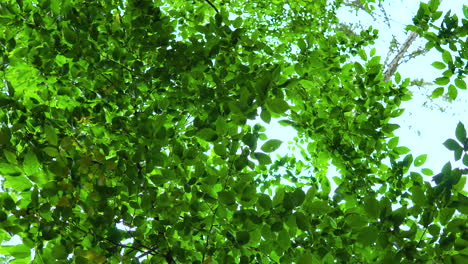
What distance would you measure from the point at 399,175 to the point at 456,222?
1537mm

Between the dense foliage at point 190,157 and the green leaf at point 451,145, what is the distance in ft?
0.04

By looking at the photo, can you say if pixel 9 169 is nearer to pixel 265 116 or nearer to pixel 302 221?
pixel 265 116

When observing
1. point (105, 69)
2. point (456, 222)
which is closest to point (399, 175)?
point (456, 222)

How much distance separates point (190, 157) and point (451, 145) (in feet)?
4.47

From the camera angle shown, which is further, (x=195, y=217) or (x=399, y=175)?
(x=399, y=175)

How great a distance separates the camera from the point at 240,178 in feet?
7.62

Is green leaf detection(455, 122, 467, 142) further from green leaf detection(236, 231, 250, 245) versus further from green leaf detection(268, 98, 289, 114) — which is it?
green leaf detection(236, 231, 250, 245)

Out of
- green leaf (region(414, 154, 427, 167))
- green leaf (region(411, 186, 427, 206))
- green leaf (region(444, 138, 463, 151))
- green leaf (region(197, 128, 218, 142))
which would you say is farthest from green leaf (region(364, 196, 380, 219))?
green leaf (region(414, 154, 427, 167))

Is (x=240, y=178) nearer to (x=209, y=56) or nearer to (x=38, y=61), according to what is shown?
(x=209, y=56)

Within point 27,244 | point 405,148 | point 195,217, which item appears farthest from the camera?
point 405,148

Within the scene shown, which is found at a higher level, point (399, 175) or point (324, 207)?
point (399, 175)

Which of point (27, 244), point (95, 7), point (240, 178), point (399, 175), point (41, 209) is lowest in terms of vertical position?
point (27, 244)

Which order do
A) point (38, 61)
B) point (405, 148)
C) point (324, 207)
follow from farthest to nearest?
point (405, 148), point (38, 61), point (324, 207)

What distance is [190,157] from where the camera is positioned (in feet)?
7.79
